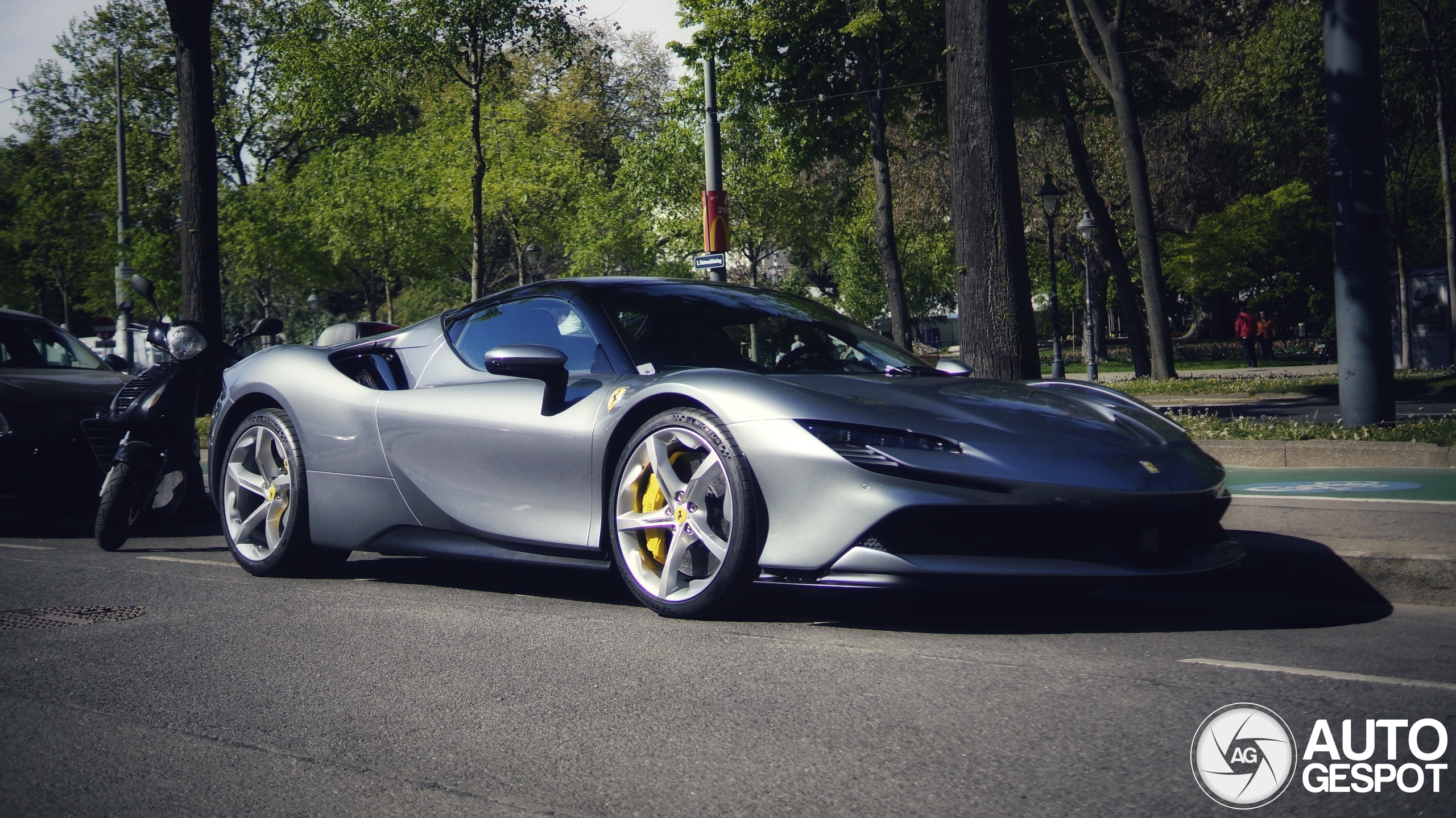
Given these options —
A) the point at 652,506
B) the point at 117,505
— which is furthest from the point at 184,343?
the point at 652,506

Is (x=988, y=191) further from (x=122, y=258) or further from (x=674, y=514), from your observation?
(x=122, y=258)

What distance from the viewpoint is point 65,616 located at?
4891mm

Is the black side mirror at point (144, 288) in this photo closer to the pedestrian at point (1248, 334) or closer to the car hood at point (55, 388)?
the car hood at point (55, 388)

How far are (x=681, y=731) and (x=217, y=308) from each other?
12446mm

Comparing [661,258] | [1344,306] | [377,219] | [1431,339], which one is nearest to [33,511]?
[1344,306]

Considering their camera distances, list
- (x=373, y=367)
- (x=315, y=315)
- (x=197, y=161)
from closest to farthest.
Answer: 1. (x=373, y=367)
2. (x=197, y=161)
3. (x=315, y=315)

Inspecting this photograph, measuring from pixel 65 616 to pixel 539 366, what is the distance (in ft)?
6.93

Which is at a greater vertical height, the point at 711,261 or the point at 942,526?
the point at 711,261

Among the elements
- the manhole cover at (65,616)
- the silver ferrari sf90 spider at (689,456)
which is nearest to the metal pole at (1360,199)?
the silver ferrari sf90 spider at (689,456)

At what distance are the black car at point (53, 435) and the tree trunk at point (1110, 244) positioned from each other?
19.0m

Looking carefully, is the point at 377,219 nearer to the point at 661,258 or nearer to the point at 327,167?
the point at 327,167

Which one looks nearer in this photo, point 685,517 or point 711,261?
point 685,517

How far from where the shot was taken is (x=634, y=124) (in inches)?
1911

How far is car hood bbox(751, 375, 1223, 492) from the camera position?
392cm
